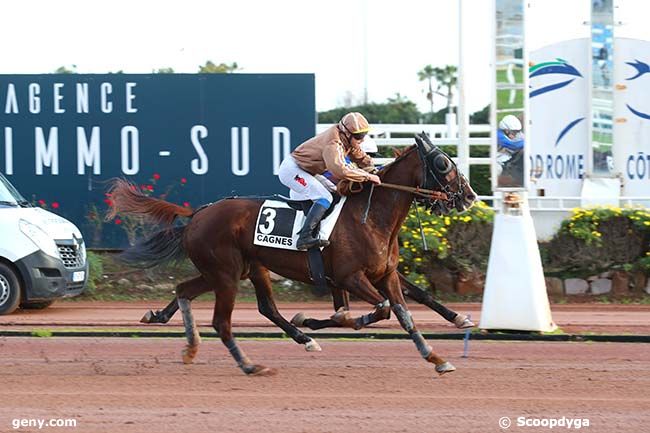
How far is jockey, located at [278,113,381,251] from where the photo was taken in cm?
973

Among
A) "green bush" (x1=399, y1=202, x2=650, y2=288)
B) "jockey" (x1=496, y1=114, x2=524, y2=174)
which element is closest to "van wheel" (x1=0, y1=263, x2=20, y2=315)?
"green bush" (x1=399, y1=202, x2=650, y2=288)

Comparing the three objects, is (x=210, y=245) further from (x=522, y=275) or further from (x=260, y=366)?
(x=522, y=275)

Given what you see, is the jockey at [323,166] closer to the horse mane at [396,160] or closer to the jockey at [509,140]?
the horse mane at [396,160]

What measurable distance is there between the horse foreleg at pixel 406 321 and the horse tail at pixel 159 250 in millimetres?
2040

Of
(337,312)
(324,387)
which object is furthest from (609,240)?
(324,387)

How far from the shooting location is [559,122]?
19.1 meters

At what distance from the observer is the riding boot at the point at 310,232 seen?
9695 millimetres

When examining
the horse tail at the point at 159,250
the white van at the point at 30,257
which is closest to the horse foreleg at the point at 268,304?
the horse tail at the point at 159,250

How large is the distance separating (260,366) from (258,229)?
125 cm

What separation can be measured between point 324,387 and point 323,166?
2243mm

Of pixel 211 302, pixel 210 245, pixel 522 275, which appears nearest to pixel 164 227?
pixel 210 245

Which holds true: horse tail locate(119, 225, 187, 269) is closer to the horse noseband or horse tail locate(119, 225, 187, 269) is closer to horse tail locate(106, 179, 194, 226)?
horse tail locate(106, 179, 194, 226)

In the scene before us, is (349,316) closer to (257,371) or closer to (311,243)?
(311,243)

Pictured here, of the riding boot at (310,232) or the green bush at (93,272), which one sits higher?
the riding boot at (310,232)
